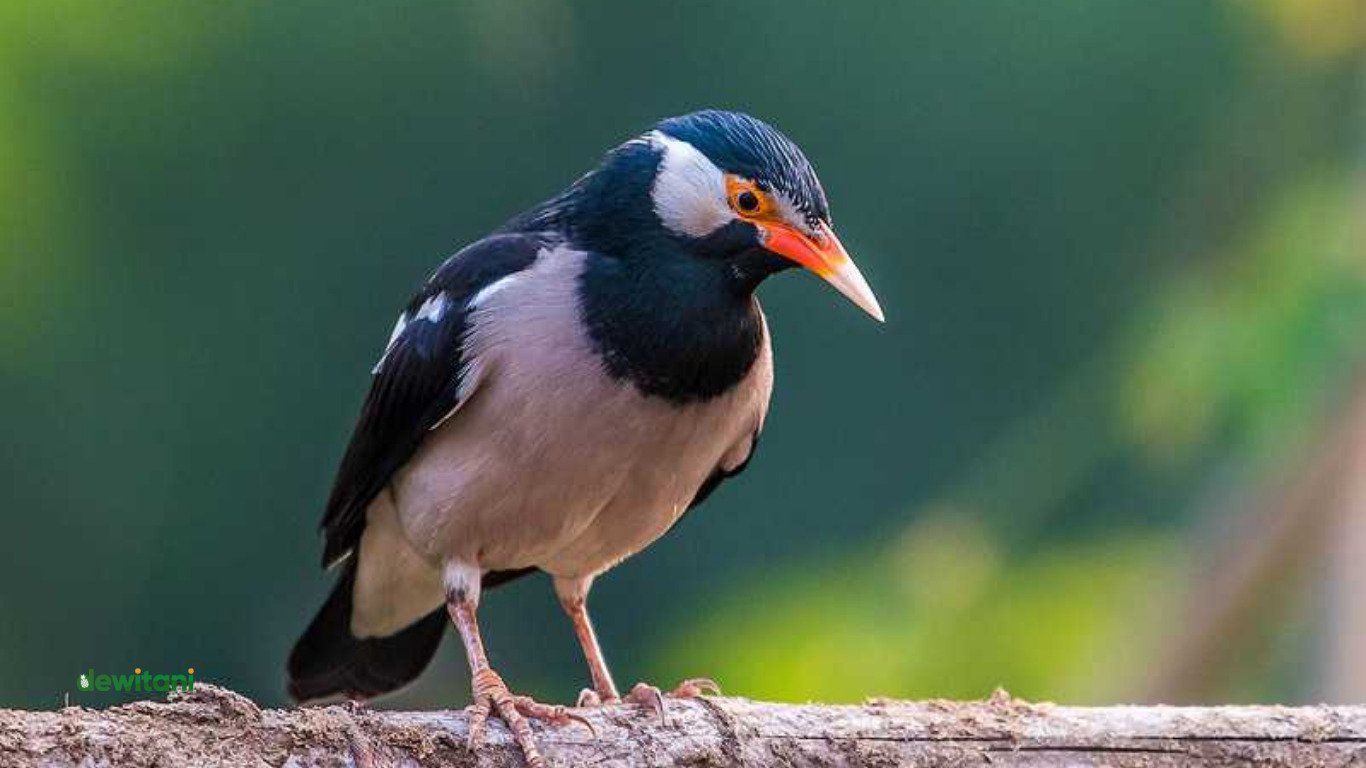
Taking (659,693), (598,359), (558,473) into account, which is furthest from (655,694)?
(598,359)

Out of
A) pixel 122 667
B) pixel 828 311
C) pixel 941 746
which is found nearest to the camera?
pixel 941 746

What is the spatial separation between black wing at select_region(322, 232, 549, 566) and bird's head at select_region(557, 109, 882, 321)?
6.6 inches

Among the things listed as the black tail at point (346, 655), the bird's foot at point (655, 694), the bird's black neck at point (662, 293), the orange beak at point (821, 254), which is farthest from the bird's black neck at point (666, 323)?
the black tail at point (346, 655)

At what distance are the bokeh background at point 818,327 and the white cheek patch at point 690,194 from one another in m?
1.82

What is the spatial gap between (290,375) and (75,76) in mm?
930

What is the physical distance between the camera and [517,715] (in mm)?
2510

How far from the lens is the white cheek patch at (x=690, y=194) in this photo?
275cm

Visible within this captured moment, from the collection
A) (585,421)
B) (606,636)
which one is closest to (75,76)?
(606,636)

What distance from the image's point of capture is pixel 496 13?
492 centimetres

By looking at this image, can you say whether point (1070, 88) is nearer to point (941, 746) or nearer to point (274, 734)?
point (941, 746)

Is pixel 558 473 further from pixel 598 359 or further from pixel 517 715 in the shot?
pixel 517 715

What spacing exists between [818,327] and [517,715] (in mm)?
2394

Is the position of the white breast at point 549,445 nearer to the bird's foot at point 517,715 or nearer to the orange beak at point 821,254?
the orange beak at point 821,254

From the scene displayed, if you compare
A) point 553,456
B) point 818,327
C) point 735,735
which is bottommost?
point 735,735
